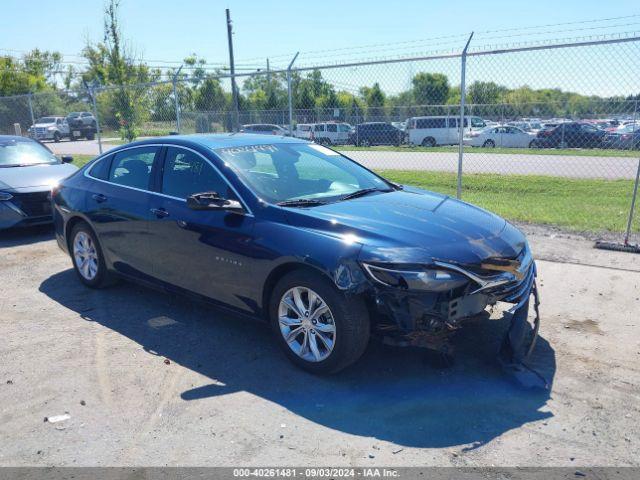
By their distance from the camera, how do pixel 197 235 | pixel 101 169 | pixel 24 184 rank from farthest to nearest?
pixel 24 184, pixel 101 169, pixel 197 235

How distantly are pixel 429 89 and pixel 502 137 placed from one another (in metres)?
1.72

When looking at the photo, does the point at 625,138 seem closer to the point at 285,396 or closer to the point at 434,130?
the point at 434,130

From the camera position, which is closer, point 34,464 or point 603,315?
point 34,464

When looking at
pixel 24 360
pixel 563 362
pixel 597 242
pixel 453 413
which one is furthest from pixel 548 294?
pixel 24 360

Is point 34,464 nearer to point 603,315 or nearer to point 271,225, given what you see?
point 271,225

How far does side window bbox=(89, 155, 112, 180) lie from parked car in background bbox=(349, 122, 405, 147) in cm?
660

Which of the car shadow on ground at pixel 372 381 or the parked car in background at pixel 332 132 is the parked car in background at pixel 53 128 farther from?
the car shadow on ground at pixel 372 381

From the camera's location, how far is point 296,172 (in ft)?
16.1

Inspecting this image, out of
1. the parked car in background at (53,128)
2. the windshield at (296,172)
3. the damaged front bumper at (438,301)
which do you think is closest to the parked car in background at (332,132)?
the windshield at (296,172)

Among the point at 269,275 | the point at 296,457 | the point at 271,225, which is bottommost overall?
the point at 296,457

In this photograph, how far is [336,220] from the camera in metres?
3.95

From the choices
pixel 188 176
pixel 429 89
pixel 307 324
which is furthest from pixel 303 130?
pixel 307 324

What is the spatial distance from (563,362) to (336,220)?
6.51ft

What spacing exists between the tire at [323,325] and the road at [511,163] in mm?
7199
